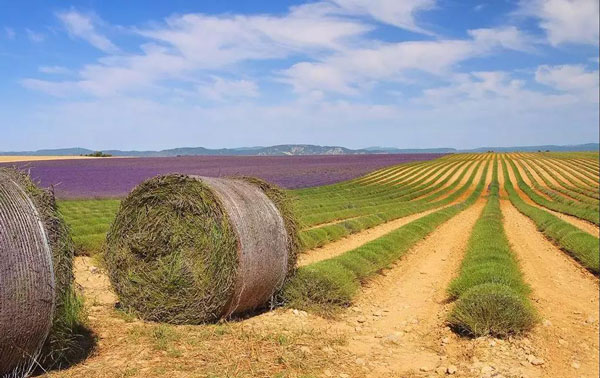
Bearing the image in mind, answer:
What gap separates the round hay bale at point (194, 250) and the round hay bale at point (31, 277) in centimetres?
196

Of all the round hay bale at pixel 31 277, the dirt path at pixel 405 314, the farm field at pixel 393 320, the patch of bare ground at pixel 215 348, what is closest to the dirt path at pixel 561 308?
the farm field at pixel 393 320

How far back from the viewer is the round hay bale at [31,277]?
5.12 meters

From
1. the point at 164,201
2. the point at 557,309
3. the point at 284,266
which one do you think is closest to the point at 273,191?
the point at 284,266

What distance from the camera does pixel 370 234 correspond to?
58.4ft

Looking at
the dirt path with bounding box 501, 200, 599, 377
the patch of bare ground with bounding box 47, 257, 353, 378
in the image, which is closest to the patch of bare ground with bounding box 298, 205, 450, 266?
the dirt path with bounding box 501, 200, 599, 377

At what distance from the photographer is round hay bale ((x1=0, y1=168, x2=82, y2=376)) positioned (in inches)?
201

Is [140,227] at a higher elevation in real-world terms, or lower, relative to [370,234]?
higher

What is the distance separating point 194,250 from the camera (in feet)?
25.6

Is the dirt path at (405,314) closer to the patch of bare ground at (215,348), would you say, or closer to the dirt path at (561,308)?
the patch of bare ground at (215,348)

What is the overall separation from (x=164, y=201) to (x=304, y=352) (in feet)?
10.7

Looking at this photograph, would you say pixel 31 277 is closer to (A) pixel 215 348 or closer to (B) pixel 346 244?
(A) pixel 215 348

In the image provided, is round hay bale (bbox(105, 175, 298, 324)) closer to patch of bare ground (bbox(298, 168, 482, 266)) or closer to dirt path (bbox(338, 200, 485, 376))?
dirt path (bbox(338, 200, 485, 376))

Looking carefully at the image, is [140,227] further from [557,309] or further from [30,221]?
[557,309]

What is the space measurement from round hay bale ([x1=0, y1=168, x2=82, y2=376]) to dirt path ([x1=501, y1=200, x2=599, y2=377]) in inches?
222
